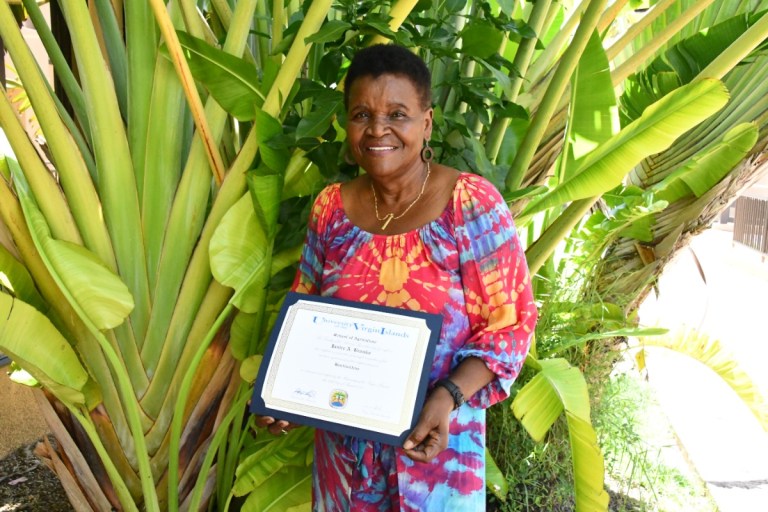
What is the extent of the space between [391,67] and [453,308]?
1.43ft

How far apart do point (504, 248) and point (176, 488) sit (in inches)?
40.7

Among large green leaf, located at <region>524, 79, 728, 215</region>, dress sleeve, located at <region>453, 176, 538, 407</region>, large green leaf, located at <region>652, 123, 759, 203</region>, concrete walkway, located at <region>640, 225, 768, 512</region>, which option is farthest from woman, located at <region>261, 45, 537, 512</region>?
concrete walkway, located at <region>640, 225, 768, 512</region>

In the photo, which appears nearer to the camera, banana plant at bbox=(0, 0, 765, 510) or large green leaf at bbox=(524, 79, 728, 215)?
banana plant at bbox=(0, 0, 765, 510)

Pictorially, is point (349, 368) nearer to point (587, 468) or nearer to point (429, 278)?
point (429, 278)

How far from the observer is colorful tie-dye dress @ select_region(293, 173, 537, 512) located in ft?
4.14

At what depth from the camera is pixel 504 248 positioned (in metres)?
1.26

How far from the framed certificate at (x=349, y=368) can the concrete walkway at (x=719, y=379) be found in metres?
1.95

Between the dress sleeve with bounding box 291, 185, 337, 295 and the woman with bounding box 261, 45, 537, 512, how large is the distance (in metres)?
0.11

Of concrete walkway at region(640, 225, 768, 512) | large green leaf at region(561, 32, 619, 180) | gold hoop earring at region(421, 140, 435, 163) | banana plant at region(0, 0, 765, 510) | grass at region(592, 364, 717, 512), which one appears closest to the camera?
gold hoop earring at region(421, 140, 435, 163)

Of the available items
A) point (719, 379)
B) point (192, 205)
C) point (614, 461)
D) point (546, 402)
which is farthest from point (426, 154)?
point (719, 379)

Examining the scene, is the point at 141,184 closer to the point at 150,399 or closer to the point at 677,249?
the point at 150,399

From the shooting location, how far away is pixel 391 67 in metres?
1.28

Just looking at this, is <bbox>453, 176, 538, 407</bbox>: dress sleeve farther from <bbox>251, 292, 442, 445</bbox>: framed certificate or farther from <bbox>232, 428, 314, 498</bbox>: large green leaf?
<bbox>232, 428, 314, 498</bbox>: large green leaf

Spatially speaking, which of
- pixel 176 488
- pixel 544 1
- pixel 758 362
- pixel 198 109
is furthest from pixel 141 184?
pixel 758 362
